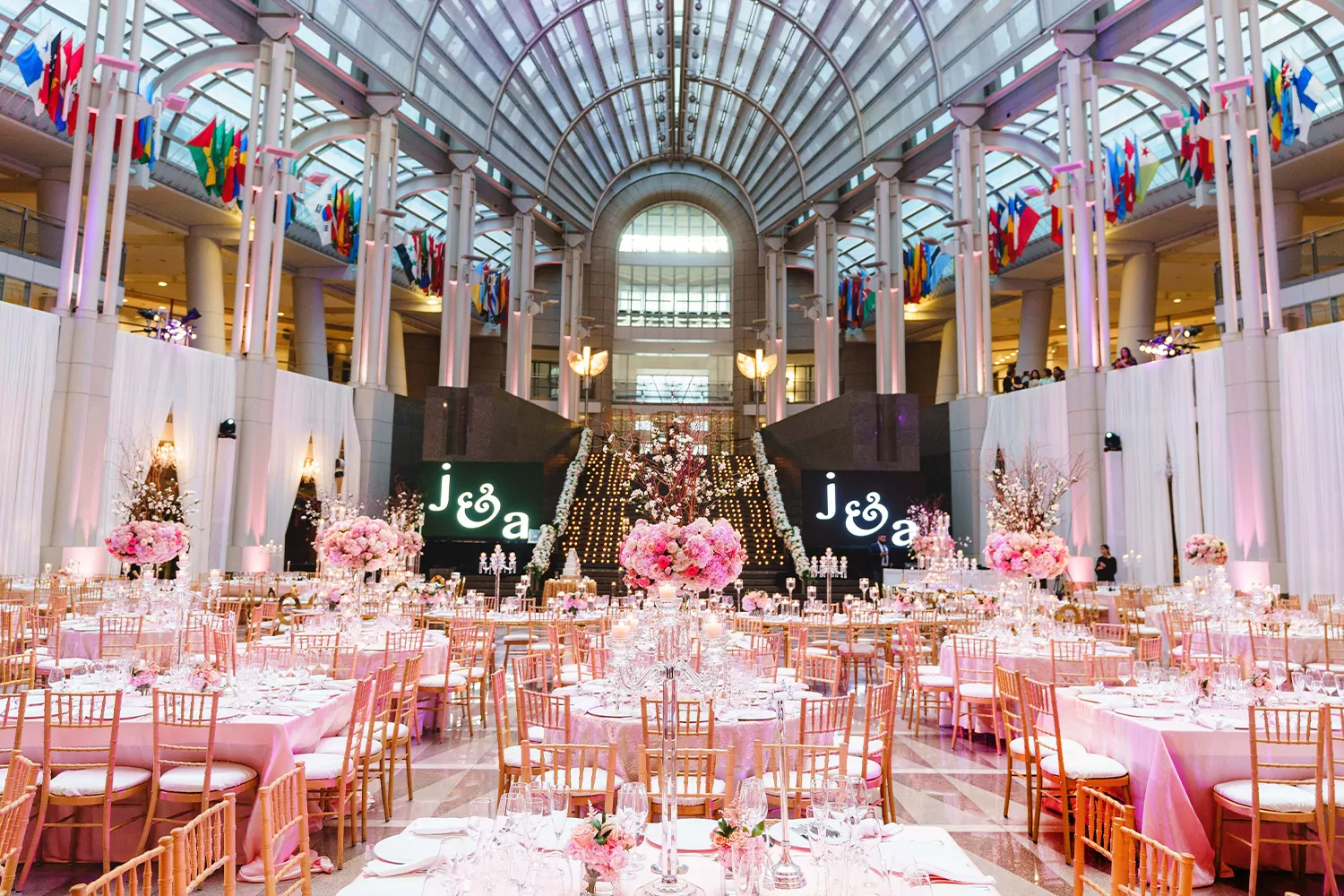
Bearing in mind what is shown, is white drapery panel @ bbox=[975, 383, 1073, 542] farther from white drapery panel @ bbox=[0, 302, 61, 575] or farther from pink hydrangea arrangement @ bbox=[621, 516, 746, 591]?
white drapery panel @ bbox=[0, 302, 61, 575]

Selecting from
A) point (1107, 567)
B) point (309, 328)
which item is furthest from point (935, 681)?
point (309, 328)

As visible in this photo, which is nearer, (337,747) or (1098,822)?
(1098,822)

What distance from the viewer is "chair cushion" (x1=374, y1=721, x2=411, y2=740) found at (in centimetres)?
540

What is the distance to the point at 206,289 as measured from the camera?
65.6ft

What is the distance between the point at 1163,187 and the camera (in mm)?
18688

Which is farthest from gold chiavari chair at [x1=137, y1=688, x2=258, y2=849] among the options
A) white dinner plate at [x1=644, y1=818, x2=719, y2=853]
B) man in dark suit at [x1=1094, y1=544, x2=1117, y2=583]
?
man in dark suit at [x1=1094, y1=544, x2=1117, y2=583]

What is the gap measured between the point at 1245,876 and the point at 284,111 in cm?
1781

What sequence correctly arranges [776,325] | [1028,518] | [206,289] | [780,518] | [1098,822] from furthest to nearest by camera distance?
[776,325] → [206,289] → [780,518] → [1028,518] → [1098,822]

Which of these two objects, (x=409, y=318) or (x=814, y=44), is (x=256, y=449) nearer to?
(x=409, y=318)

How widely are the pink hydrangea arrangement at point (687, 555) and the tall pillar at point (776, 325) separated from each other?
2532cm

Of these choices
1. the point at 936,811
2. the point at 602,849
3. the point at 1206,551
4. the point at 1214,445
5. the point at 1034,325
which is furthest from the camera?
the point at 1034,325

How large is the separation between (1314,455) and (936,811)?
A: 995cm

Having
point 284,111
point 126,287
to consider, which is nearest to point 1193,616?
point 284,111

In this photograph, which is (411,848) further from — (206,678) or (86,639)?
(86,639)
